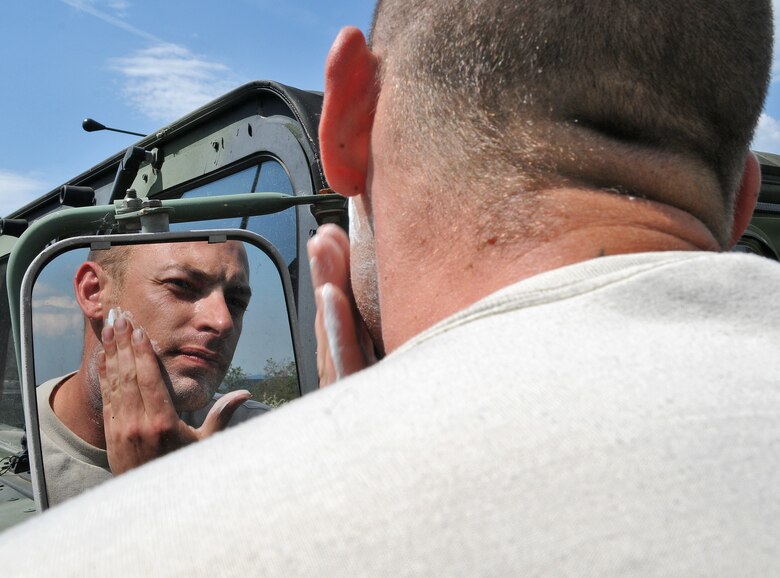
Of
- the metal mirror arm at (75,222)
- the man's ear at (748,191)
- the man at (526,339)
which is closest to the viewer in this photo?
the man at (526,339)

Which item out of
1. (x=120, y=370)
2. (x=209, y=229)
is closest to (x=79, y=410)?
(x=120, y=370)

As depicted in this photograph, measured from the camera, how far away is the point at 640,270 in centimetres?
85

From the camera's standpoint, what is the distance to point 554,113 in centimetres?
100

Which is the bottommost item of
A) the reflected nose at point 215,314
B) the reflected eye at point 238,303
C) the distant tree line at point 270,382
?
the distant tree line at point 270,382

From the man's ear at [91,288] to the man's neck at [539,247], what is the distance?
4.48 ft

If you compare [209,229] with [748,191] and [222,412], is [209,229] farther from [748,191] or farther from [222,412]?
[748,191]

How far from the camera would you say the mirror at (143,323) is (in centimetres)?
205

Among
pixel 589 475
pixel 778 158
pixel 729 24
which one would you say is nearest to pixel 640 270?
pixel 589 475

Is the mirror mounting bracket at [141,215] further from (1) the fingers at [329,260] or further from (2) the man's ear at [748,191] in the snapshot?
(2) the man's ear at [748,191]

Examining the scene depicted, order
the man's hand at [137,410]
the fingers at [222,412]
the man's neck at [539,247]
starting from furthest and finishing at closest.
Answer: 1. the fingers at [222,412]
2. the man's hand at [137,410]
3. the man's neck at [539,247]

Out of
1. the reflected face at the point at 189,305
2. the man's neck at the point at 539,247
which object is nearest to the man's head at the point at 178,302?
the reflected face at the point at 189,305

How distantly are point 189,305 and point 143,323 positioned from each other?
0.44ft

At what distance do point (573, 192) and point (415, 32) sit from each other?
1.15 feet

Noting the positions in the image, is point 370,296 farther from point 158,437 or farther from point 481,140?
point 158,437
